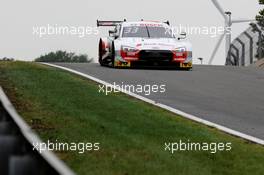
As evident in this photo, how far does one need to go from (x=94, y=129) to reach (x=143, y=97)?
444cm

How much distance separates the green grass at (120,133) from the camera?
771 cm

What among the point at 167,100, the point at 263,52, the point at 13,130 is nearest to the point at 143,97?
the point at 167,100

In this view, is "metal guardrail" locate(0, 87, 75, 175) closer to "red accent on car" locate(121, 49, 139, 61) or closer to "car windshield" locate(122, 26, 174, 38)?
"red accent on car" locate(121, 49, 139, 61)

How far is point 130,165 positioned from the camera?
760 centimetres

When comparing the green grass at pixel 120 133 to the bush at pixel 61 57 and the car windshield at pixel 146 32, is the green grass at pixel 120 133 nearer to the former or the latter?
the car windshield at pixel 146 32

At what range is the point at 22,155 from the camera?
4656 mm

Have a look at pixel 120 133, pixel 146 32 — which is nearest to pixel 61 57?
pixel 146 32

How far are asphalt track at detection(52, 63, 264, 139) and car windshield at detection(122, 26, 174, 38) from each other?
223 centimetres

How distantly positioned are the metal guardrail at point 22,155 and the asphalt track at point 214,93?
5645mm

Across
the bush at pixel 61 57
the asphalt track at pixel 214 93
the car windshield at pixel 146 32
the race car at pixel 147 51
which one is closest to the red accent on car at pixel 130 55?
the race car at pixel 147 51

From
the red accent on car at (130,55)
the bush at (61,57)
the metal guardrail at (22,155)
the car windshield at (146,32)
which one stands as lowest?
the bush at (61,57)

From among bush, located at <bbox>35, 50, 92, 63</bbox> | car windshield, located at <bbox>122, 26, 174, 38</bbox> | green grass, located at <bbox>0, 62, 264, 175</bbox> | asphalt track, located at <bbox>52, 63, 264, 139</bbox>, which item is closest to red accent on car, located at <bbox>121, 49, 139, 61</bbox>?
car windshield, located at <bbox>122, 26, 174, 38</bbox>

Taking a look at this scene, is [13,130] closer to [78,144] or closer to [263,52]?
[78,144]

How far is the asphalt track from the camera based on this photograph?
39.0 feet
